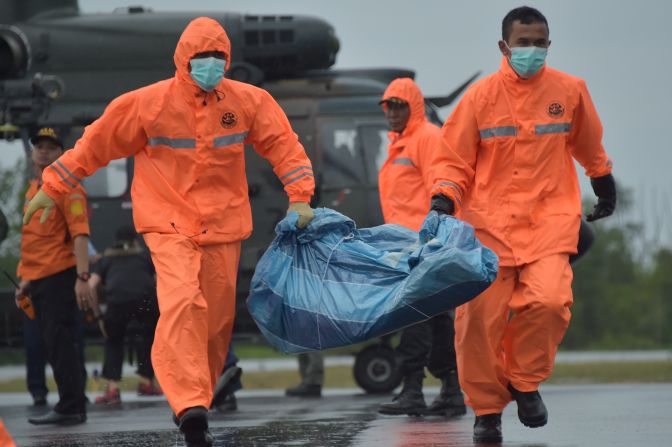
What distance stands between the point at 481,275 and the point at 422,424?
7.79ft

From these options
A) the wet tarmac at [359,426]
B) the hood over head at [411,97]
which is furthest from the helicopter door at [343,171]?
the hood over head at [411,97]

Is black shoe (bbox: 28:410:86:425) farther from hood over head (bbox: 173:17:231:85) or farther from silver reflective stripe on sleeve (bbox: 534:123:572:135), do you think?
silver reflective stripe on sleeve (bbox: 534:123:572:135)

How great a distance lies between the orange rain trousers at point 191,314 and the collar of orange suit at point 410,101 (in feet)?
9.27

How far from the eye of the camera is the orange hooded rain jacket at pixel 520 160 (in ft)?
26.9

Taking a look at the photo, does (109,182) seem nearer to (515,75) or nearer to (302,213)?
(302,213)

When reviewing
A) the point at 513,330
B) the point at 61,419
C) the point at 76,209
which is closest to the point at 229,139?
the point at 513,330

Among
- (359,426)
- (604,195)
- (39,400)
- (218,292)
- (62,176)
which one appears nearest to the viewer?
(218,292)

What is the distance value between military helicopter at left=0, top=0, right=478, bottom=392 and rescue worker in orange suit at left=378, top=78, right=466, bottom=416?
3.58 m

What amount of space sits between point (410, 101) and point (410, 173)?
2.07 ft

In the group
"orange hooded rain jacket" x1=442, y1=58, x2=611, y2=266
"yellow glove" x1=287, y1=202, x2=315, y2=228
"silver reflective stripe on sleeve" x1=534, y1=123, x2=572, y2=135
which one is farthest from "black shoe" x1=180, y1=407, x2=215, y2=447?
"silver reflective stripe on sleeve" x1=534, y1=123, x2=572, y2=135

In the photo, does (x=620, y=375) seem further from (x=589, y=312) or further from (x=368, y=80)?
(x=589, y=312)

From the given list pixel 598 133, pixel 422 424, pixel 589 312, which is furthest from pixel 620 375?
pixel 589 312

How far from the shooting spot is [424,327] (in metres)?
11.0

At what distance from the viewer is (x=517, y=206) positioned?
27.0 ft
